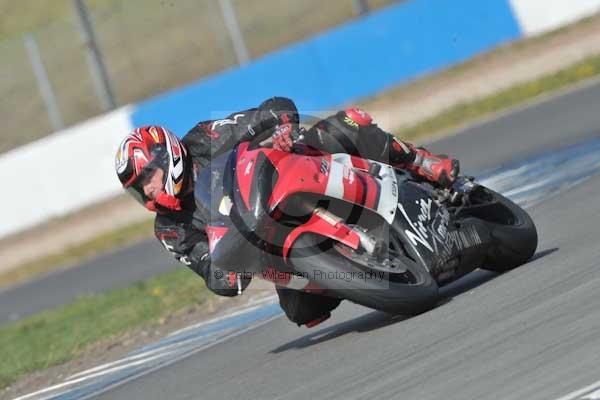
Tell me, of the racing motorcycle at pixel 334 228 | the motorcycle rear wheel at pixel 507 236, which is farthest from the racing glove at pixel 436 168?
the motorcycle rear wheel at pixel 507 236

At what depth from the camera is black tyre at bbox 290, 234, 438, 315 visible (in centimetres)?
612

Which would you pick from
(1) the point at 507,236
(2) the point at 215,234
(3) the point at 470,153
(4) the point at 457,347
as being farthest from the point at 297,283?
(3) the point at 470,153

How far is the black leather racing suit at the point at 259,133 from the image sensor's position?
6.88 metres

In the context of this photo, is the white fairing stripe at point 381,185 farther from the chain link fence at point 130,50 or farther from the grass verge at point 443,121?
the chain link fence at point 130,50

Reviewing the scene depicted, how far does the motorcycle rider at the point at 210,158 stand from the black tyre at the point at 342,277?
632 mm

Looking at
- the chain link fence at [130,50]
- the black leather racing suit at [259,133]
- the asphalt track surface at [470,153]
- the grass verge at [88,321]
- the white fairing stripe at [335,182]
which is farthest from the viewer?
the chain link fence at [130,50]

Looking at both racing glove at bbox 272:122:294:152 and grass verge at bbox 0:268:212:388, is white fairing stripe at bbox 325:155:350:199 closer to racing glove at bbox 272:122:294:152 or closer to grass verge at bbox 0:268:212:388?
racing glove at bbox 272:122:294:152

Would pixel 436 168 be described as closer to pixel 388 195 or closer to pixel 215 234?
pixel 388 195

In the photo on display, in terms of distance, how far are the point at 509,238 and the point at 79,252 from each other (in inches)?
474

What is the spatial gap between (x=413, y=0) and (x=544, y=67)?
231 centimetres

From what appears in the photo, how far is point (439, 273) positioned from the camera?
21.8 feet

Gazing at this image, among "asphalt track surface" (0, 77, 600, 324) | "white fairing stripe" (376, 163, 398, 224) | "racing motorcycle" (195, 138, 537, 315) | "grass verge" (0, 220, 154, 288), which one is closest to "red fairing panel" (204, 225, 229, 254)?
"racing motorcycle" (195, 138, 537, 315)

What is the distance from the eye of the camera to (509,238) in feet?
23.5

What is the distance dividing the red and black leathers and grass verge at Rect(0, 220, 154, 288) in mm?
10482
